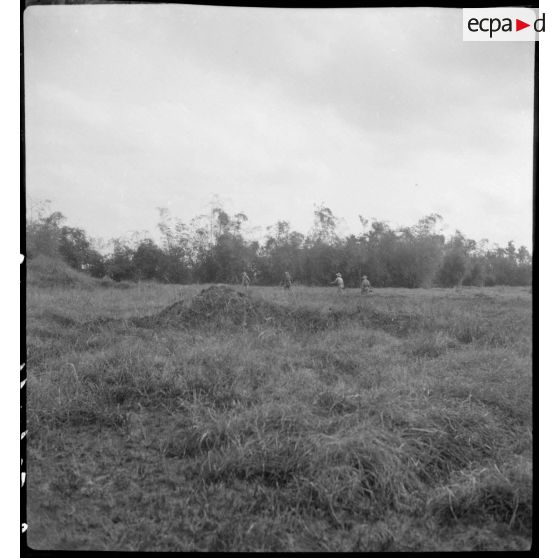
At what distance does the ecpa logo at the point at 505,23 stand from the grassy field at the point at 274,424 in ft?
5.37

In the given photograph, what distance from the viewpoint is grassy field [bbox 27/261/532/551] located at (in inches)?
84.5

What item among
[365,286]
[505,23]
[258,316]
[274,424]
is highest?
[505,23]

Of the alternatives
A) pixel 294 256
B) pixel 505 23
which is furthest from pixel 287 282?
pixel 505 23

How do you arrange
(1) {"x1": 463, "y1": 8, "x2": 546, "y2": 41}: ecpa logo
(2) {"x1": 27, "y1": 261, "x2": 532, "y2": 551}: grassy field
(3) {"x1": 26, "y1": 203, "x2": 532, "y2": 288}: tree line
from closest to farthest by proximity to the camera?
1. (2) {"x1": 27, "y1": 261, "x2": 532, "y2": 551}: grassy field
2. (1) {"x1": 463, "y1": 8, "x2": 546, "y2": 41}: ecpa logo
3. (3) {"x1": 26, "y1": 203, "x2": 532, "y2": 288}: tree line

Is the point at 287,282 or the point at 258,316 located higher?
the point at 287,282

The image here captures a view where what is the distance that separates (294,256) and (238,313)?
1046mm

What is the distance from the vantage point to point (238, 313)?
4.66 metres

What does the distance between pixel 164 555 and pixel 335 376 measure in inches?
72.4

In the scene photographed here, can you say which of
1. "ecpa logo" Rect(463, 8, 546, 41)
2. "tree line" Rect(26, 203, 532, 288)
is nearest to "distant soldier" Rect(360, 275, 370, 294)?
"tree line" Rect(26, 203, 532, 288)

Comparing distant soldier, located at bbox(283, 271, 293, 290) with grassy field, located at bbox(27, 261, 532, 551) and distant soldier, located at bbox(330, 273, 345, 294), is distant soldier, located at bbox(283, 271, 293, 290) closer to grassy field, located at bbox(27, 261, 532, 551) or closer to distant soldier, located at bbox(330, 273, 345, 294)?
grassy field, located at bbox(27, 261, 532, 551)

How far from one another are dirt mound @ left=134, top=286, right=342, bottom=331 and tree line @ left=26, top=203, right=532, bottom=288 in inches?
15.2

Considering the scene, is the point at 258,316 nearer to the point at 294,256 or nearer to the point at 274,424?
the point at 294,256

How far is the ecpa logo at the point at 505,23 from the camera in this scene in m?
2.34

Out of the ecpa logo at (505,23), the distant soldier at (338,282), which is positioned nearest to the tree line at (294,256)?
the distant soldier at (338,282)
